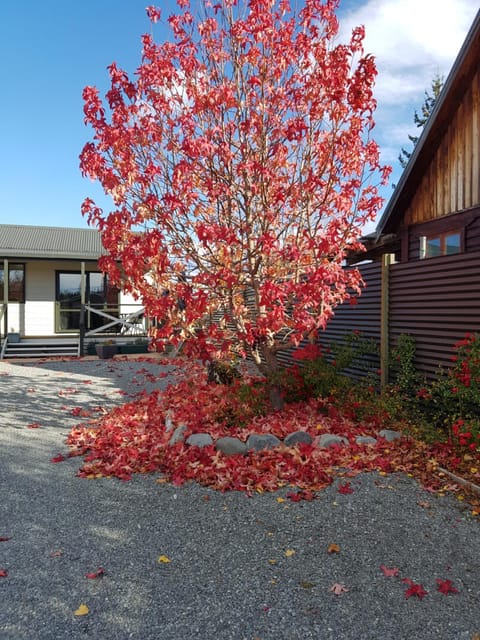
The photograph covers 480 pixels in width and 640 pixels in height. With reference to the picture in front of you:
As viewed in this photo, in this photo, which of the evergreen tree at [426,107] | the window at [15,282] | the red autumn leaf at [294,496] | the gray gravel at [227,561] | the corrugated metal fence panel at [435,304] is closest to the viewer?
the gray gravel at [227,561]

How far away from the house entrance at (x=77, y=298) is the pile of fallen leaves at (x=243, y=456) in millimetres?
11698

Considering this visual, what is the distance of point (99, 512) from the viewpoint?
12.5 feet

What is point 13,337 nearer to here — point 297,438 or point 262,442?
point 262,442

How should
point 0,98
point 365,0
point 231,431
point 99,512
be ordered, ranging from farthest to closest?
point 0,98, point 365,0, point 231,431, point 99,512

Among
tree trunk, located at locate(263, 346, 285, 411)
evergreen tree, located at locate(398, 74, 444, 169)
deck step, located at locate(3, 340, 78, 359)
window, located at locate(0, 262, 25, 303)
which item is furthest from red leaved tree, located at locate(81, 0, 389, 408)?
evergreen tree, located at locate(398, 74, 444, 169)

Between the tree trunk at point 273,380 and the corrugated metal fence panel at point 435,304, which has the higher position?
the corrugated metal fence panel at point 435,304

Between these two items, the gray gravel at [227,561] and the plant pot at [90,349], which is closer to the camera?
the gray gravel at [227,561]

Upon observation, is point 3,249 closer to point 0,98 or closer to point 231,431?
point 0,98

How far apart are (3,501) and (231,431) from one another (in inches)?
104

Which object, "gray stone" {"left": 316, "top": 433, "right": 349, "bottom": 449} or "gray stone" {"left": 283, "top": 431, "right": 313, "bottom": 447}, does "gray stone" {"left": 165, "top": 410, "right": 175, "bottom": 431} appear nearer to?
"gray stone" {"left": 283, "top": 431, "right": 313, "bottom": 447}

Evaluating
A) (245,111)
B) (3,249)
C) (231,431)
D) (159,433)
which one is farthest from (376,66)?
(3,249)

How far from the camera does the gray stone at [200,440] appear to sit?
5.18 meters

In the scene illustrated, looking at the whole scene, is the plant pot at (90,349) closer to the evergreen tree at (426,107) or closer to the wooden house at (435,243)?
the wooden house at (435,243)

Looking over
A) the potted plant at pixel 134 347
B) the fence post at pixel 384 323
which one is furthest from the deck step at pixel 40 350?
the fence post at pixel 384 323
